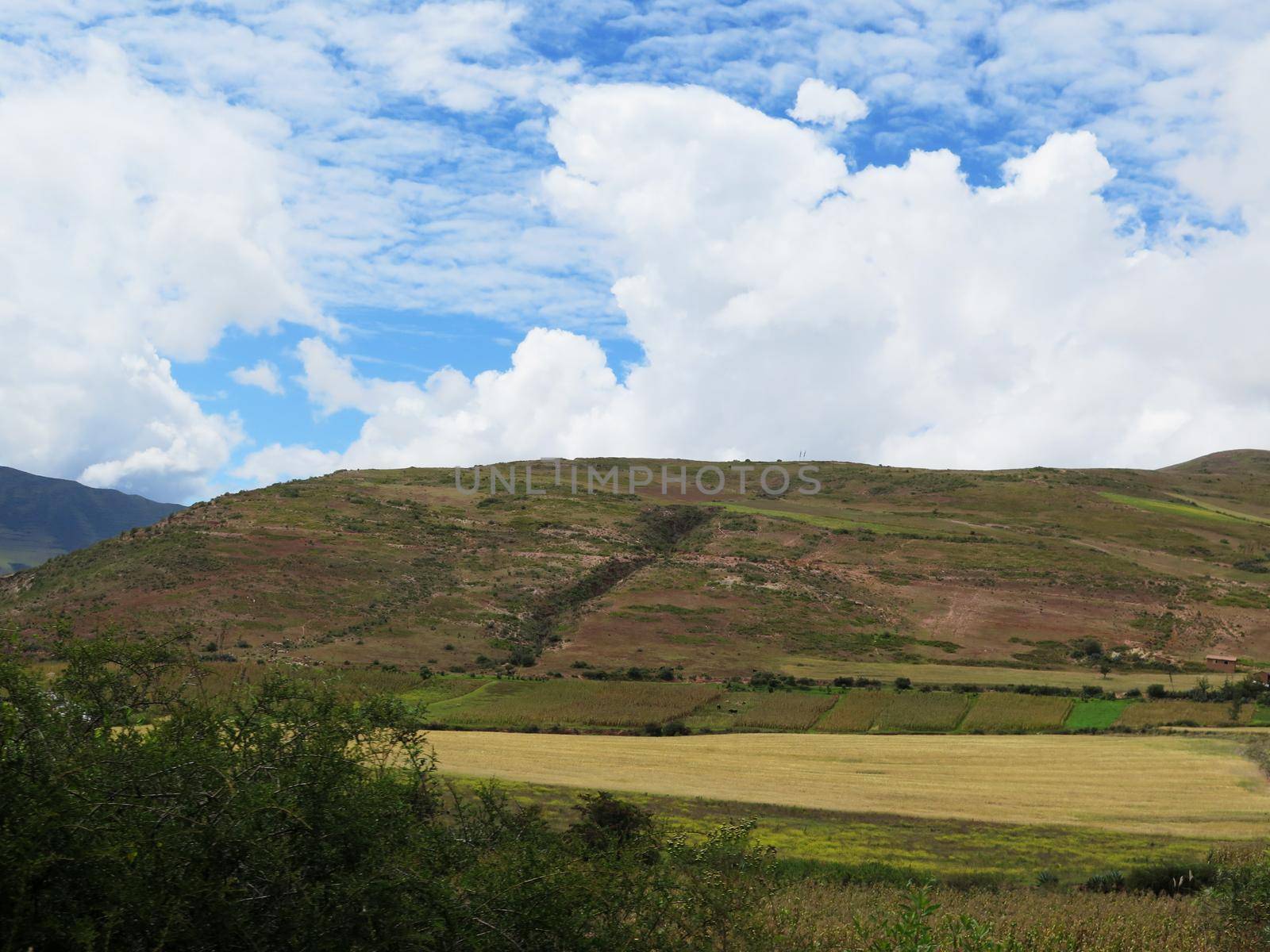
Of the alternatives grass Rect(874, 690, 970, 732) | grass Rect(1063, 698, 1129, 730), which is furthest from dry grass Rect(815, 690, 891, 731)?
grass Rect(1063, 698, 1129, 730)

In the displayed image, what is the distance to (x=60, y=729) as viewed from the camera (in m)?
6.79

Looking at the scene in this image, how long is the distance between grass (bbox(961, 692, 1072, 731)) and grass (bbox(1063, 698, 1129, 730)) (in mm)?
537

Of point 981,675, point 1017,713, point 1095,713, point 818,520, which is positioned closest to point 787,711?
point 1017,713

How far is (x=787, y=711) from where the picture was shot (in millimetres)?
60750

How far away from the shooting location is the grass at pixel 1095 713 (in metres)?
56.7

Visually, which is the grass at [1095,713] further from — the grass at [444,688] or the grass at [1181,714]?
the grass at [444,688]

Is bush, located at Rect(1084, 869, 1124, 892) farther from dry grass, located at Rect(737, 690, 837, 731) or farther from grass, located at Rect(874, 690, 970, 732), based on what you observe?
grass, located at Rect(874, 690, 970, 732)

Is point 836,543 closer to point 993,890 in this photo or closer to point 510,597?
point 510,597

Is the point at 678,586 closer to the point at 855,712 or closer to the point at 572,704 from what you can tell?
the point at 855,712

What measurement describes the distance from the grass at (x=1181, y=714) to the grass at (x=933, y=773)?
17.6 ft

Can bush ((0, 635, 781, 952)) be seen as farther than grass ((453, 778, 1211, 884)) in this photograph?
No

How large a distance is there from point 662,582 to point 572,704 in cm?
4469

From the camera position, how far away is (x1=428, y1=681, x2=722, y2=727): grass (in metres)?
55.2

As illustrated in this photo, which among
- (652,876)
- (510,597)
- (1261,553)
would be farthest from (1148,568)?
(652,876)
